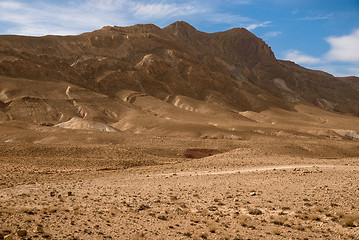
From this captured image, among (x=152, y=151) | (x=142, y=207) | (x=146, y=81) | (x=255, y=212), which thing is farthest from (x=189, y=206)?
(x=146, y=81)

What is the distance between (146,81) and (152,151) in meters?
59.8

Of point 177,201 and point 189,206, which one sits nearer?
point 189,206

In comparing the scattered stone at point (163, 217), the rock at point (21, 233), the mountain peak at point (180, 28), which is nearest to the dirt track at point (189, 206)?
the scattered stone at point (163, 217)

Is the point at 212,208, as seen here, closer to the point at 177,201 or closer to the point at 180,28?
the point at 177,201

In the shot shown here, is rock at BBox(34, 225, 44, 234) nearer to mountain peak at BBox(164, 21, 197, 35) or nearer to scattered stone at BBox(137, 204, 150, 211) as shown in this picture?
scattered stone at BBox(137, 204, 150, 211)

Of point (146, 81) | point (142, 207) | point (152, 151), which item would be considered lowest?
point (152, 151)

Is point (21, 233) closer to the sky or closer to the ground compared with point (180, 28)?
closer to the ground

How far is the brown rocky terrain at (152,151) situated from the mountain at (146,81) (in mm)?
426

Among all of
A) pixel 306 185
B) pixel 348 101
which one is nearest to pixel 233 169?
pixel 306 185

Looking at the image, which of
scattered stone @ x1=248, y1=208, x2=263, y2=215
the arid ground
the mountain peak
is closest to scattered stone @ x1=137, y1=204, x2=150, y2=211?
the arid ground

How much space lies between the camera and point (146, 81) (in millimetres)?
91500

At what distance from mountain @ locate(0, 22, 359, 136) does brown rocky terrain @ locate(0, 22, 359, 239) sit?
0.43 meters

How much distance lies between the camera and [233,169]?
2144 cm

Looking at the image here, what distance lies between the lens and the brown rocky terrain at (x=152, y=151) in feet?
33.4
